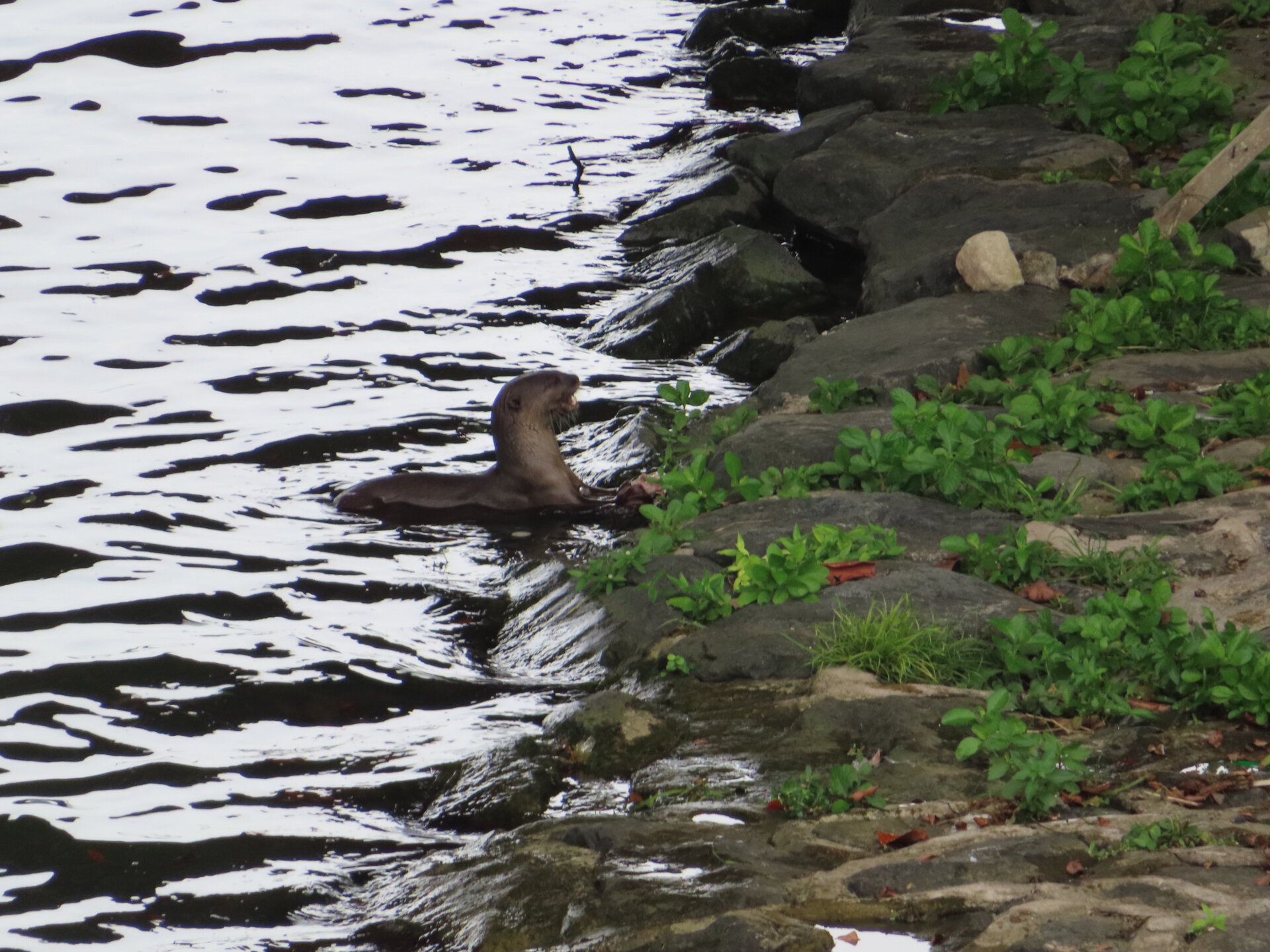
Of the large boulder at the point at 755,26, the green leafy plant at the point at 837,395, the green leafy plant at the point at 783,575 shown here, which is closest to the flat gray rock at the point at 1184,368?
the green leafy plant at the point at 837,395

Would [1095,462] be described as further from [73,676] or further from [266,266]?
[266,266]

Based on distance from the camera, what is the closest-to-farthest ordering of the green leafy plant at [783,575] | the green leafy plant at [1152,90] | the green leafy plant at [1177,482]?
the green leafy plant at [783,575] → the green leafy plant at [1177,482] → the green leafy plant at [1152,90]

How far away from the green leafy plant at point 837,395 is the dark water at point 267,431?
5.71 feet

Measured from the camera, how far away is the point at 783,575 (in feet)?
20.2

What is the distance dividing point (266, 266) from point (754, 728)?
419 inches

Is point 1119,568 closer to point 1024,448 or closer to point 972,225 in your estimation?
point 1024,448

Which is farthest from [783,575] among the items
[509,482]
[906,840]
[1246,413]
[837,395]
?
[509,482]

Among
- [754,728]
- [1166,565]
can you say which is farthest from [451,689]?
[1166,565]

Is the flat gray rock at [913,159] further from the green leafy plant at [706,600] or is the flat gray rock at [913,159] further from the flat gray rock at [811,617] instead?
the green leafy plant at [706,600]

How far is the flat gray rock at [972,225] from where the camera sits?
10.4 meters

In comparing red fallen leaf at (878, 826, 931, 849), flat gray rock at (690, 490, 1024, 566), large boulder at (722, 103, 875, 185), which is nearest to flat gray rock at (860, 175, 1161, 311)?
large boulder at (722, 103, 875, 185)

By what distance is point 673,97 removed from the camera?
2250 cm

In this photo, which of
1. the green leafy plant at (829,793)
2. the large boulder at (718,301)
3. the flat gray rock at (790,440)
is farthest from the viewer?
the large boulder at (718,301)

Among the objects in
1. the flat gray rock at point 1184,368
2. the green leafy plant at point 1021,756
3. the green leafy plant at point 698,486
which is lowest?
the green leafy plant at point 698,486
